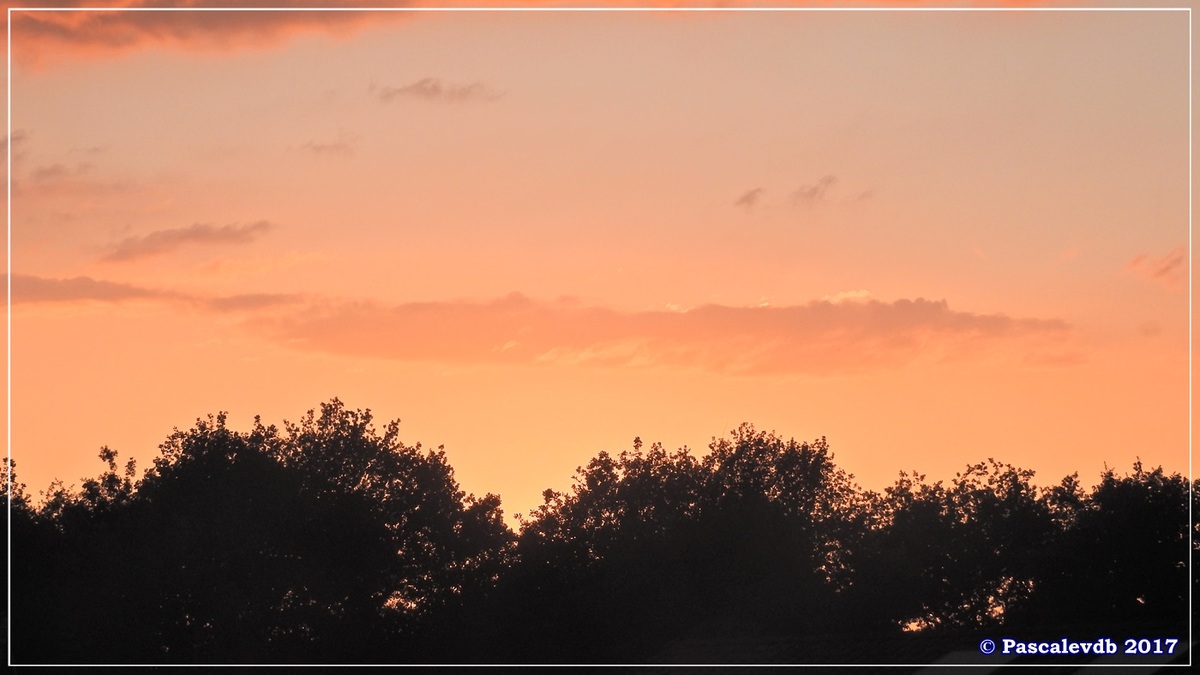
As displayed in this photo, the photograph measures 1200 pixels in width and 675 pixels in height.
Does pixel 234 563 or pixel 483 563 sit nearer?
pixel 234 563

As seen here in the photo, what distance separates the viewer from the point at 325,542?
234 feet

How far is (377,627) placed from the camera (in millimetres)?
68750

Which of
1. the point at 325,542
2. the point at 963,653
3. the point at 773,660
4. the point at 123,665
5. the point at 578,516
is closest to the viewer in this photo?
the point at 963,653

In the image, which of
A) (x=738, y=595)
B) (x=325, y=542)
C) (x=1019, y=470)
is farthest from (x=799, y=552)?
(x=325, y=542)

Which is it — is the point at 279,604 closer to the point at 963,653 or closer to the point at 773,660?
the point at 773,660

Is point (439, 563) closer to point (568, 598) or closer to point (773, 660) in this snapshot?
point (568, 598)

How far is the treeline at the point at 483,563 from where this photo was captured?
66.8 meters

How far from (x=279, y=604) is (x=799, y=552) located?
27556mm

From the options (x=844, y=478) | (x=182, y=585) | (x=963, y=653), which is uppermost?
(x=844, y=478)

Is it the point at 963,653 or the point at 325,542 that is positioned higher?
the point at 325,542

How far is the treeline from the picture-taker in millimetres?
66750

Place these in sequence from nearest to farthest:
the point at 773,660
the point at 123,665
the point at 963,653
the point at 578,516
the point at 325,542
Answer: the point at 963,653
the point at 773,660
the point at 123,665
the point at 325,542
the point at 578,516

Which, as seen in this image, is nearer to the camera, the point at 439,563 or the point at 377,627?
the point at 377,627

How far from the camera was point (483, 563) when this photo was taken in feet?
248
